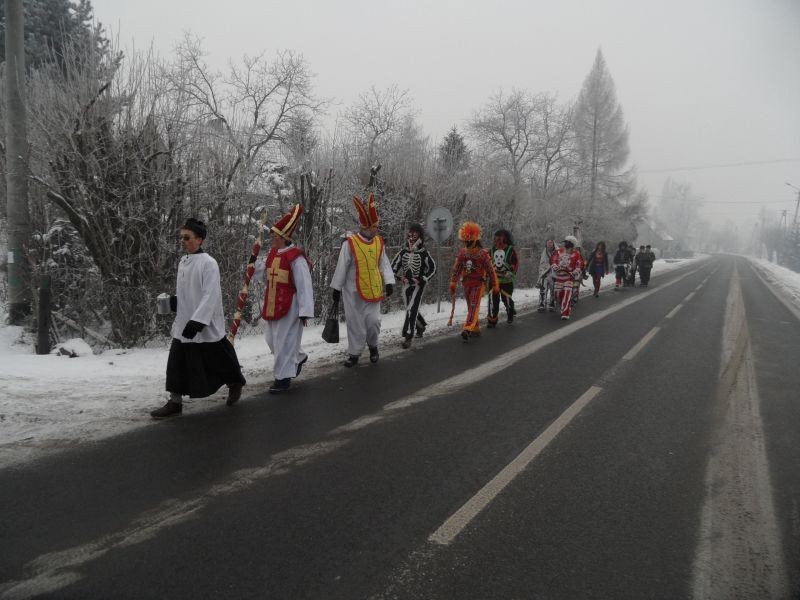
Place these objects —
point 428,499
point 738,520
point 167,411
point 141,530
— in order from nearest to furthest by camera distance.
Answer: point 141,530 < point 738,520 < point 428,499 < point 167,411

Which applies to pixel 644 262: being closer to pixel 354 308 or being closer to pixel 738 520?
pixel 354 308

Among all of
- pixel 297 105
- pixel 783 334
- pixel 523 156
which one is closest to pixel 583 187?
pixel 523 156

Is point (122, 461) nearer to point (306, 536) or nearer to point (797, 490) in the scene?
point (306, 536)

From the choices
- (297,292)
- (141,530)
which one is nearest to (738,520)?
(141,530)

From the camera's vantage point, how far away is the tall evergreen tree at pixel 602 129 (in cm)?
4438

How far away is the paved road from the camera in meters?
2.71

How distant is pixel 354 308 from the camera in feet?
25.3

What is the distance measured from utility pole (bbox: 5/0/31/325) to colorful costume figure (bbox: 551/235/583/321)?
36.4ft

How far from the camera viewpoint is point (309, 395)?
237 inches

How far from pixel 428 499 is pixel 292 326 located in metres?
3.24

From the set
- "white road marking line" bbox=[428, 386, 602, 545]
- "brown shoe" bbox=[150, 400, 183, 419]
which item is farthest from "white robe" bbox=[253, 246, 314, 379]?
"white road marking line" bbox=[428, 386, 602, 545]

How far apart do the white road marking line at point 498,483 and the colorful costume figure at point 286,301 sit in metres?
2.91

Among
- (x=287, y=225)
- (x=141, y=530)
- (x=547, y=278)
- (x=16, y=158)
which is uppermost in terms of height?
(x=16, y=158)

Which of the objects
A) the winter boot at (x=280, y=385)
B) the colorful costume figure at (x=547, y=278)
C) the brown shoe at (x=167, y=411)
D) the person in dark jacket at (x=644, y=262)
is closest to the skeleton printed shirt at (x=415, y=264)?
the winter boot at (x=280, y=385)
